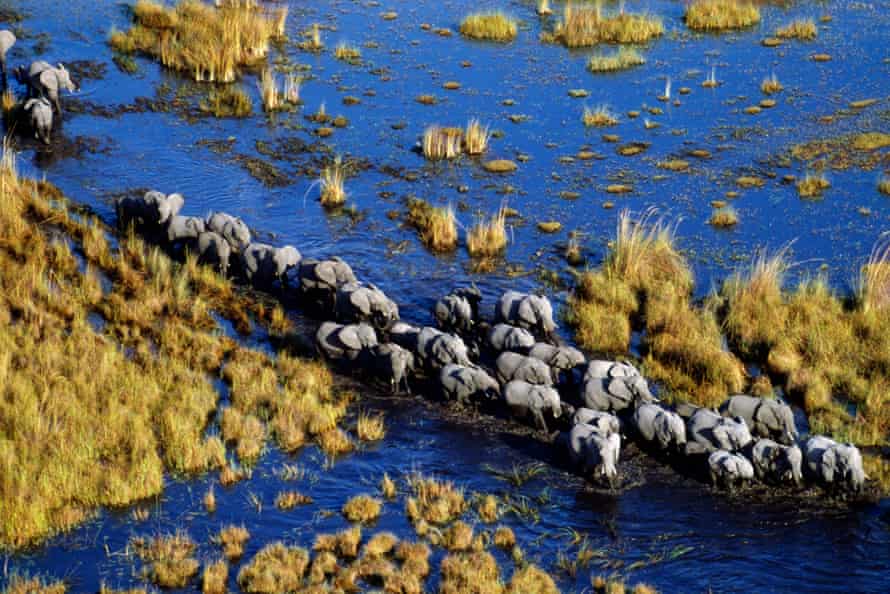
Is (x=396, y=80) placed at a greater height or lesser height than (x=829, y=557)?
greater

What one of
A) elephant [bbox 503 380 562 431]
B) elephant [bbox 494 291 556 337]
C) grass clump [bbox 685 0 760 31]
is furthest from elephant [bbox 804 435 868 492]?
grass clump [bbox 685 0 760 31]

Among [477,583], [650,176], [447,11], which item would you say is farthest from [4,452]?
[447,11]

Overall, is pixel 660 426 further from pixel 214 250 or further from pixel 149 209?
pixel 149 209

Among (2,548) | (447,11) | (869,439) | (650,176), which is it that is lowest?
(2,548)

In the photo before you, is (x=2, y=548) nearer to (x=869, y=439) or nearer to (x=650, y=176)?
(x=869, y=439)

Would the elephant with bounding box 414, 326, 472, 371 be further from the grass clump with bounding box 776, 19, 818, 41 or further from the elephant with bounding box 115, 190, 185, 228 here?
the grass clump with bounding box 776, 19, 818, 41

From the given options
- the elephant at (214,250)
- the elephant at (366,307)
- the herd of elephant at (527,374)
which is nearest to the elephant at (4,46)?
the herd of elephant at (527,374)

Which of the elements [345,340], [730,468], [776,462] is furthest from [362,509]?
[776,462]
